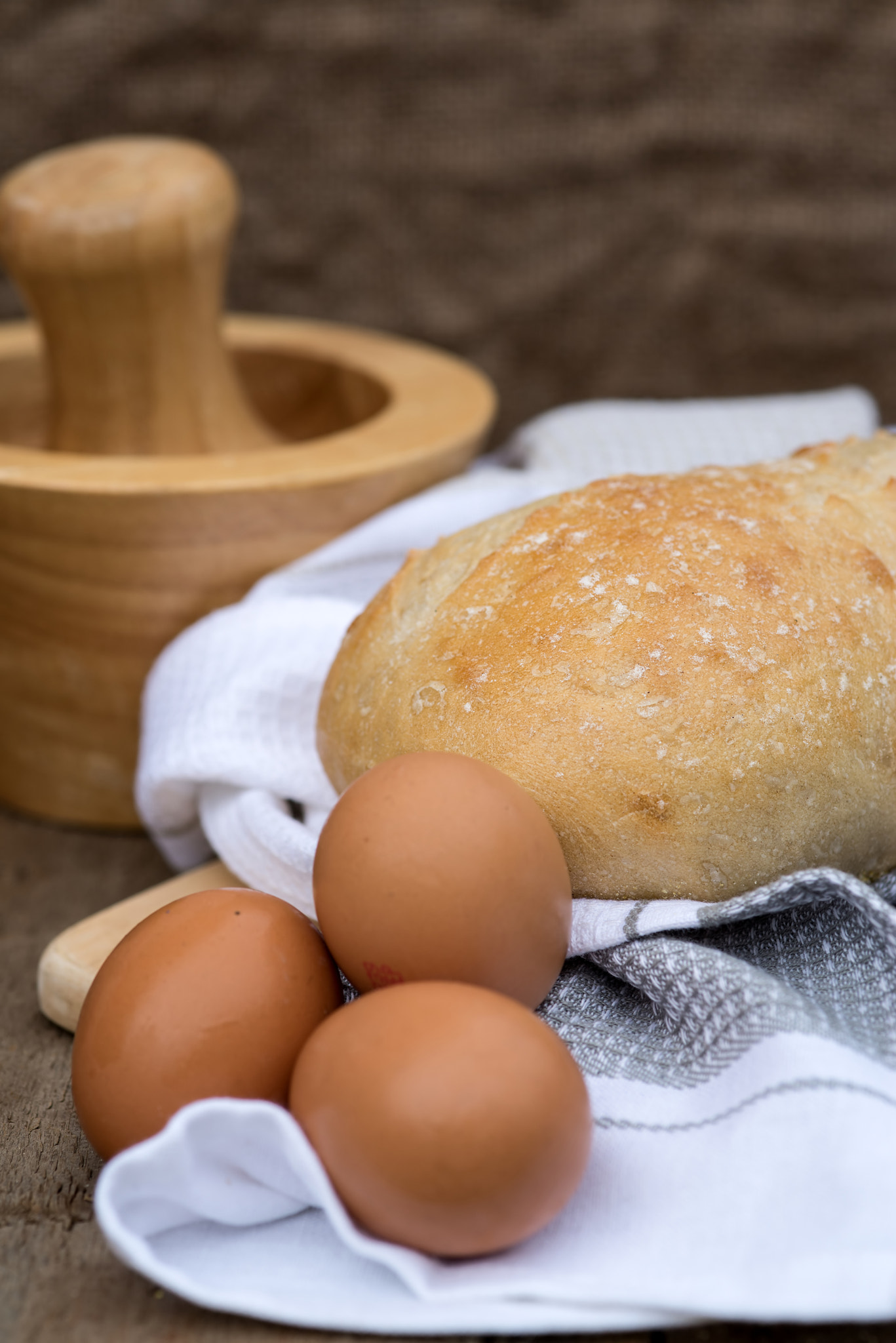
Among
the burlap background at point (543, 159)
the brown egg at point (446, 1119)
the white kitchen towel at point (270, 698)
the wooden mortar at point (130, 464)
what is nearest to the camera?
the brown egg at point (446, 1119)

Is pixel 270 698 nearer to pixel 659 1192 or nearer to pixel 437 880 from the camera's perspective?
pixel 437 880

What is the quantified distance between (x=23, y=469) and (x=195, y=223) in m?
0.24

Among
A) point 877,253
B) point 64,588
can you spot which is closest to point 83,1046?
point 64,588

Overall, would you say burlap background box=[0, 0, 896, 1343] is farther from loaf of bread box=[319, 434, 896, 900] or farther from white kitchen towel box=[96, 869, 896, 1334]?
white kitchen towel box=[96, 869, 896, 1334]

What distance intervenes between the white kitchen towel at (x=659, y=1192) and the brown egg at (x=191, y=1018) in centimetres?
3

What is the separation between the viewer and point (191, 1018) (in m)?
0.49

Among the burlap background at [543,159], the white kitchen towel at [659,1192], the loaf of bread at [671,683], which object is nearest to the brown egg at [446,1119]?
the white kitchen towel at [659,1192]

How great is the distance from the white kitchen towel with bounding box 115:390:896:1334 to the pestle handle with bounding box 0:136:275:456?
38cm

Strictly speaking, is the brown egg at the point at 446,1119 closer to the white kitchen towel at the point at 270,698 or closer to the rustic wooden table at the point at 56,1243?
the rustic wooden table at the point at 56,1243

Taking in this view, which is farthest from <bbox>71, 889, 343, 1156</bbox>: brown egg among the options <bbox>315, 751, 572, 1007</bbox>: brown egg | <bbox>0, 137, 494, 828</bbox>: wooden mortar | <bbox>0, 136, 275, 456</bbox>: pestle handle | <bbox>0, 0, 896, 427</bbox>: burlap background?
<bbox>0, 0, 896, 427</bbox>: burlap background

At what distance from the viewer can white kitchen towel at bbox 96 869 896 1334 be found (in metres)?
0.44

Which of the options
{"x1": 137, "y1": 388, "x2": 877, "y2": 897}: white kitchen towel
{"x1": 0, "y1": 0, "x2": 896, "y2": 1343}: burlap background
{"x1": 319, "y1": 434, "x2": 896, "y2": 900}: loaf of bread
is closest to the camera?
{"x1": 319, "y1": 434, "x2": 896, "y2": 900}: loaf of bread

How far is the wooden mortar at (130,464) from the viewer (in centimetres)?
80

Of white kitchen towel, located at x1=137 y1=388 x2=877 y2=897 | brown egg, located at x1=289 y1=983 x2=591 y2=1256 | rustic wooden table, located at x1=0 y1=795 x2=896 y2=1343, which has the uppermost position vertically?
brown egg, located at x1=289 y1=983 x2=591 y2=1256
